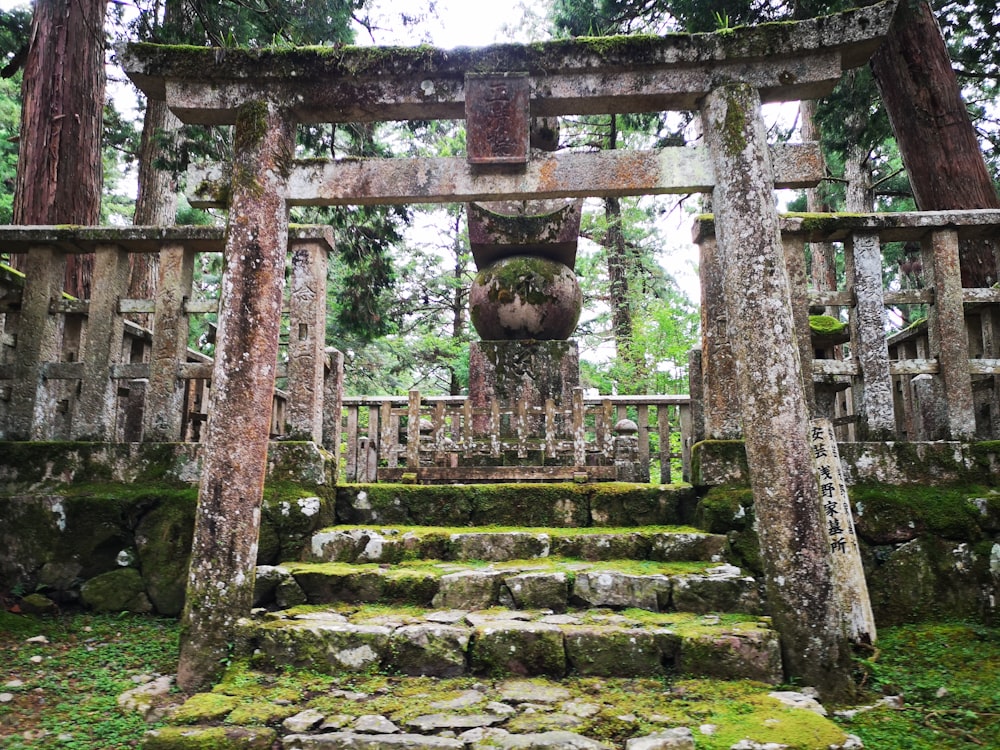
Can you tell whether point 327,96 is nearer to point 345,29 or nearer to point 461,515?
point 461,515

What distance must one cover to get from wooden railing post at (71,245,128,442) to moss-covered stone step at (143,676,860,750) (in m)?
2.34

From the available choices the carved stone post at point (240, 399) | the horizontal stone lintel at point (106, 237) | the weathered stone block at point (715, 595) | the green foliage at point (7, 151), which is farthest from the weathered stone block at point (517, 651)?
the green foliage at point (7, 151)

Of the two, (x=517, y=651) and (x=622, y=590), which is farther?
(x=622, y=590)

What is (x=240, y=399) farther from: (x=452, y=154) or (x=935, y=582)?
(x=452, y=154)

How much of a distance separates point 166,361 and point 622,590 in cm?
356

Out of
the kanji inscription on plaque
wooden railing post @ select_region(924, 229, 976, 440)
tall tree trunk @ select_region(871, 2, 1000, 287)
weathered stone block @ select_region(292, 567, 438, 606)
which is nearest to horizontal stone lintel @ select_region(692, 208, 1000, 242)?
wooden railing post @ select_region(924, 229, 976, 440)

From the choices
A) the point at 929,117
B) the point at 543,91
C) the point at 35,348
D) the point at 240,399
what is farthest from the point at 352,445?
the point at 929,117

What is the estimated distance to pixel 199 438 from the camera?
607cm

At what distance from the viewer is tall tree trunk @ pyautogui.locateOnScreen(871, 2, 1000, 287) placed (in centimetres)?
628

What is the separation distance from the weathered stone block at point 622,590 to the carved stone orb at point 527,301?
12.5 feet

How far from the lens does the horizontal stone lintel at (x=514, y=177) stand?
13.3 feet

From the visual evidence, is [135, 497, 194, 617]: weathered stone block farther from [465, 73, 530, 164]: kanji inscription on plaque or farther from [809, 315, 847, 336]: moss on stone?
[809, 315, 847, 336]: moss on stone

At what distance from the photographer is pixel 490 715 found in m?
3.00

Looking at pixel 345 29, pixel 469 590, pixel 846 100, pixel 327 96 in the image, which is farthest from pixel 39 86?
pixel 846 100
